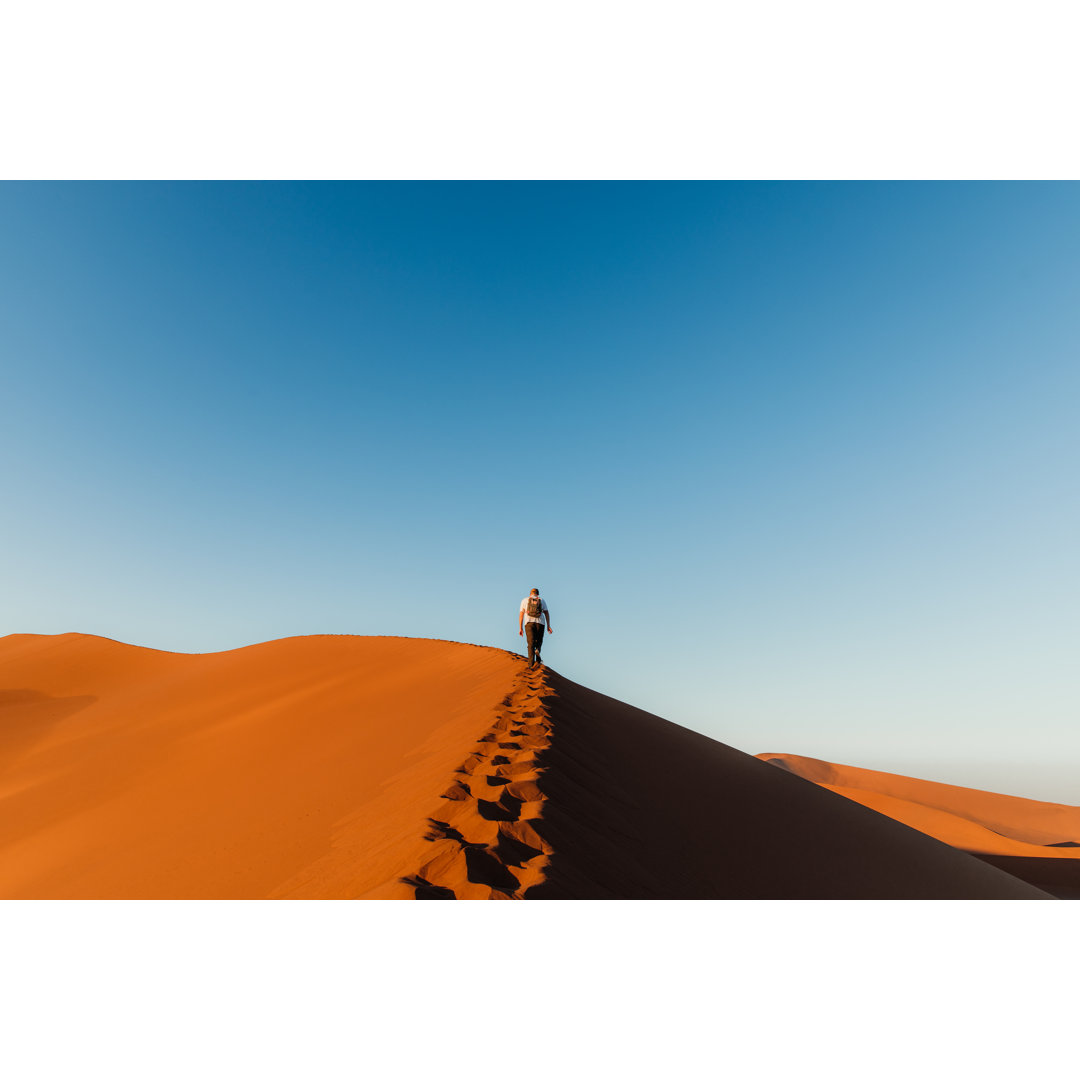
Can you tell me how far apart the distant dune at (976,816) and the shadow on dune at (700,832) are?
11.1 metres

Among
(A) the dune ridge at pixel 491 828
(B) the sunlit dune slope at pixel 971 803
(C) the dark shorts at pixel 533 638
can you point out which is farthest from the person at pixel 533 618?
(B) the sunlit dune slope at pixel 971 803

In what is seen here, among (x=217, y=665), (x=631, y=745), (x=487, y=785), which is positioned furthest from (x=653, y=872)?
(x=217, y=665)

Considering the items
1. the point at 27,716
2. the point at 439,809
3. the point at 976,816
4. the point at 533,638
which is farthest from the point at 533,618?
the point at 976,816

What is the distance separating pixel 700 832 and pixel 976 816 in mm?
45165

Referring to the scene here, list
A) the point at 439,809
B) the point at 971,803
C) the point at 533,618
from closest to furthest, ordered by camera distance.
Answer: the point at 439,809
the point at 533,618
the point at 971,803

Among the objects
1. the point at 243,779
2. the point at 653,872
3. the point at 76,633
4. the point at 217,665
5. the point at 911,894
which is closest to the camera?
the point at 653,872

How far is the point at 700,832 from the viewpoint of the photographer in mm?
5473

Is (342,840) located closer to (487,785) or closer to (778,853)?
(487,785)

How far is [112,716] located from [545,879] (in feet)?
50.3

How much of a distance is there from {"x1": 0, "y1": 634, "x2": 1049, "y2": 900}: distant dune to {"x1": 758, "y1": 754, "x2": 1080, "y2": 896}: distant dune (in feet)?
38.2

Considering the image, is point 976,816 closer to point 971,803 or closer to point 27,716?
point 971,803

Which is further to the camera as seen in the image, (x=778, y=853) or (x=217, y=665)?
(x=217, y=665)

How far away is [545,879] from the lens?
2836 mm

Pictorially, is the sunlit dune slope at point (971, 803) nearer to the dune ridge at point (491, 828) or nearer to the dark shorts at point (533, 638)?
the dark shorts at point (533, 638)
